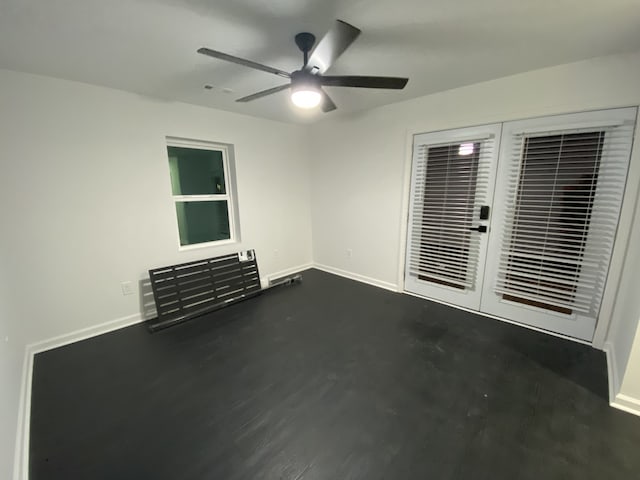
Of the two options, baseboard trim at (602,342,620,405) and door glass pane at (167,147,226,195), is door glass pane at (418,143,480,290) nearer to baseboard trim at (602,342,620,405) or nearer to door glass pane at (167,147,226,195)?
baseboard trim at (602,342,620,405)

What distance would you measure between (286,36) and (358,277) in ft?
10.0

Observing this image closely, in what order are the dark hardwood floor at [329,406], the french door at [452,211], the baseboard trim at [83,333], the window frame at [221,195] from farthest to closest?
the window frame at [221,195] → the french door at [452,211] → the baseboard trim at [83,333] → the dark hardwood floor at [329,406]

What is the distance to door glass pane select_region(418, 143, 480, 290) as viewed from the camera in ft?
9.30

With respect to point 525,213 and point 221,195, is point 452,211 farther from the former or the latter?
point 221,195

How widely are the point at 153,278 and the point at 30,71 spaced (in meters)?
1.96

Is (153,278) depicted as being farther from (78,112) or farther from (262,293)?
(78,112)

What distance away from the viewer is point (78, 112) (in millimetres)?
2389

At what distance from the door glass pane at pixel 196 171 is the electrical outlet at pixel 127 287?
1.09 meters

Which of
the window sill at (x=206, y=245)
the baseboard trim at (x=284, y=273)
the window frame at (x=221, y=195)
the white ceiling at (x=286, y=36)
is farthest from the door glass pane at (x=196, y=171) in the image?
the baseboard trim at (x=284, y=273)

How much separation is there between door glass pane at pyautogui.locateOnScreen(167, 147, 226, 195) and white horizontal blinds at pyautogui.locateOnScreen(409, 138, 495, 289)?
8.17 ft

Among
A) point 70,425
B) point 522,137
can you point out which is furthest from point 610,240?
point 70,425

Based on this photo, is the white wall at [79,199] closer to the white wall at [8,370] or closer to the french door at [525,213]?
the white wall at [8,370]

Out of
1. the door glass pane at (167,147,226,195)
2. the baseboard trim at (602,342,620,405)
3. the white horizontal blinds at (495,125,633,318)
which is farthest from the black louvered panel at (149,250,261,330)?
the baseboard trim at (602,342,620,405)

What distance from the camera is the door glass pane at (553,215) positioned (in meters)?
2.23
